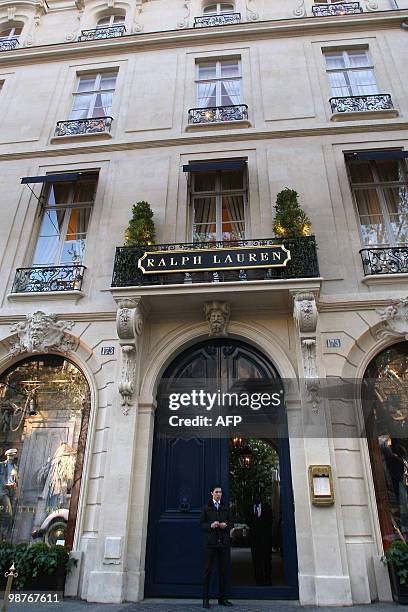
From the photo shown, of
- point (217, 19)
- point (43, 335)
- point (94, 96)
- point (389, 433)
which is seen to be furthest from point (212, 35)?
point (389, 433)

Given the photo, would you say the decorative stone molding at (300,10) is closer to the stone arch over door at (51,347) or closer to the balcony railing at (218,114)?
the balcony railing at (218,114)

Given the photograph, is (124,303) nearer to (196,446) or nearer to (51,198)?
(196,446)

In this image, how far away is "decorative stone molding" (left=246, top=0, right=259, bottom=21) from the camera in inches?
459

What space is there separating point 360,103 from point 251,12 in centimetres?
498

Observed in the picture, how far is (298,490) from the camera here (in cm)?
620

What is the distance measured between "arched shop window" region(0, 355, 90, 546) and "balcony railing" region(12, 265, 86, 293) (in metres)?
1.38

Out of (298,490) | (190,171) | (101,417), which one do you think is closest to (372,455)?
(298,490)

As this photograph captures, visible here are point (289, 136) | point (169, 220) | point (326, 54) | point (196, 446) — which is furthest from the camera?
point (326, 54)

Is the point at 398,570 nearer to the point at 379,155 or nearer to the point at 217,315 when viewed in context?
the point at 217,315

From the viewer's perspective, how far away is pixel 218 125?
9531 millimetres

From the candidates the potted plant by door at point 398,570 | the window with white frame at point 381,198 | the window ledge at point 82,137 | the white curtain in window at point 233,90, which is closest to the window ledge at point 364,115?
the window with white frame at point 381,198

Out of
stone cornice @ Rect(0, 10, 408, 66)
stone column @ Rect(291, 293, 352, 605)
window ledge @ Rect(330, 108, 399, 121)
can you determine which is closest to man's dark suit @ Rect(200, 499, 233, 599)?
stone column @ Rect(291, 293, 352, 605)

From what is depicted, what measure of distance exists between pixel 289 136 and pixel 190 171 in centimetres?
241

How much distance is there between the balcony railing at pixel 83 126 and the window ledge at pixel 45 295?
14.3ft
